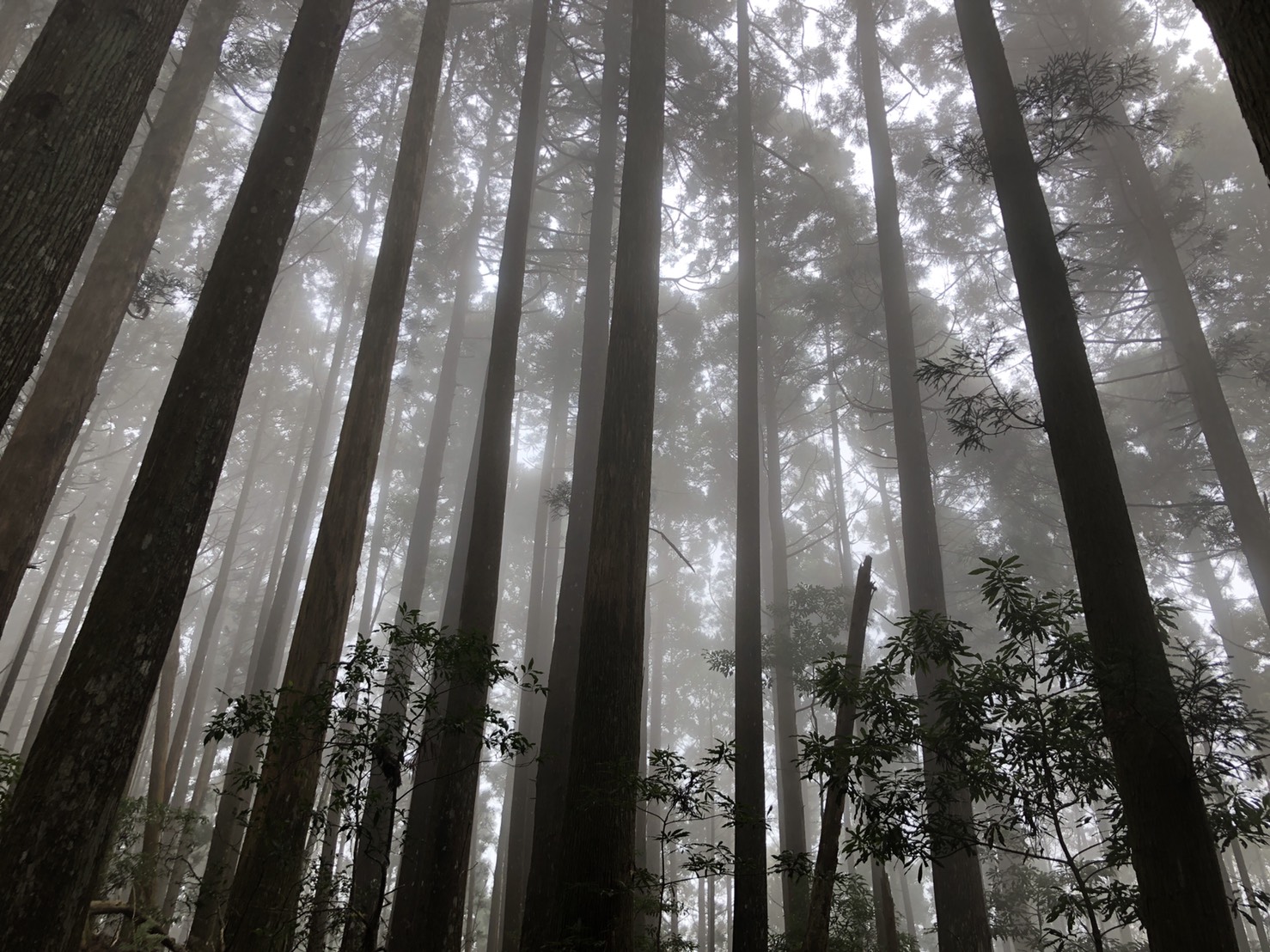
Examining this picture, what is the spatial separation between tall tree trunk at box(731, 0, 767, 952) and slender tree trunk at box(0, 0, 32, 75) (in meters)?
11.3

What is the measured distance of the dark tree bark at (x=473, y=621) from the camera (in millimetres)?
5609

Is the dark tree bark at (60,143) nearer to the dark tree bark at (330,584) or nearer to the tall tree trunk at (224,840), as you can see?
the dark tree bark at (330,584)

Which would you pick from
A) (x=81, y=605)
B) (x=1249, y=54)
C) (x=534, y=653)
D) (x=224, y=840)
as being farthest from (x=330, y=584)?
(x=81, y=605)

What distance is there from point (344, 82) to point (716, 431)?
14297mm

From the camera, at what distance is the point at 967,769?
13.6ft

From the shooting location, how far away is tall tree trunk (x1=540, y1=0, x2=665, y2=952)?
4.21 m

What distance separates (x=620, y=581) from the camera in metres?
5.19

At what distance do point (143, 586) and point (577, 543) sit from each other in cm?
579

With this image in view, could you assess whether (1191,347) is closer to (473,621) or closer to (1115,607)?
(1115,607)

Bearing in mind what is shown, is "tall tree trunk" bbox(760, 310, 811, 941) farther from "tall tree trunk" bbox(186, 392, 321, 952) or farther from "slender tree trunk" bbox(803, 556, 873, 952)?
"tall tree trunk" bbox(186, 392, 321, 952)

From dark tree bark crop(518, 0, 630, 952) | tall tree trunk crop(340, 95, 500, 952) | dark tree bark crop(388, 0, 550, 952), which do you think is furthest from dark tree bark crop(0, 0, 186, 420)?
tall tree trunk crop(340, 95, 500, 952)

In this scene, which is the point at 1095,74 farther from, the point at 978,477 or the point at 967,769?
the point at 978,477

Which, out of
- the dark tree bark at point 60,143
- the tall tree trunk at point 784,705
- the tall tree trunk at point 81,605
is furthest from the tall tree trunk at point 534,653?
the tall tree trunk at point 81,605

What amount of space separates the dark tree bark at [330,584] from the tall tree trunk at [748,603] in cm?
310
